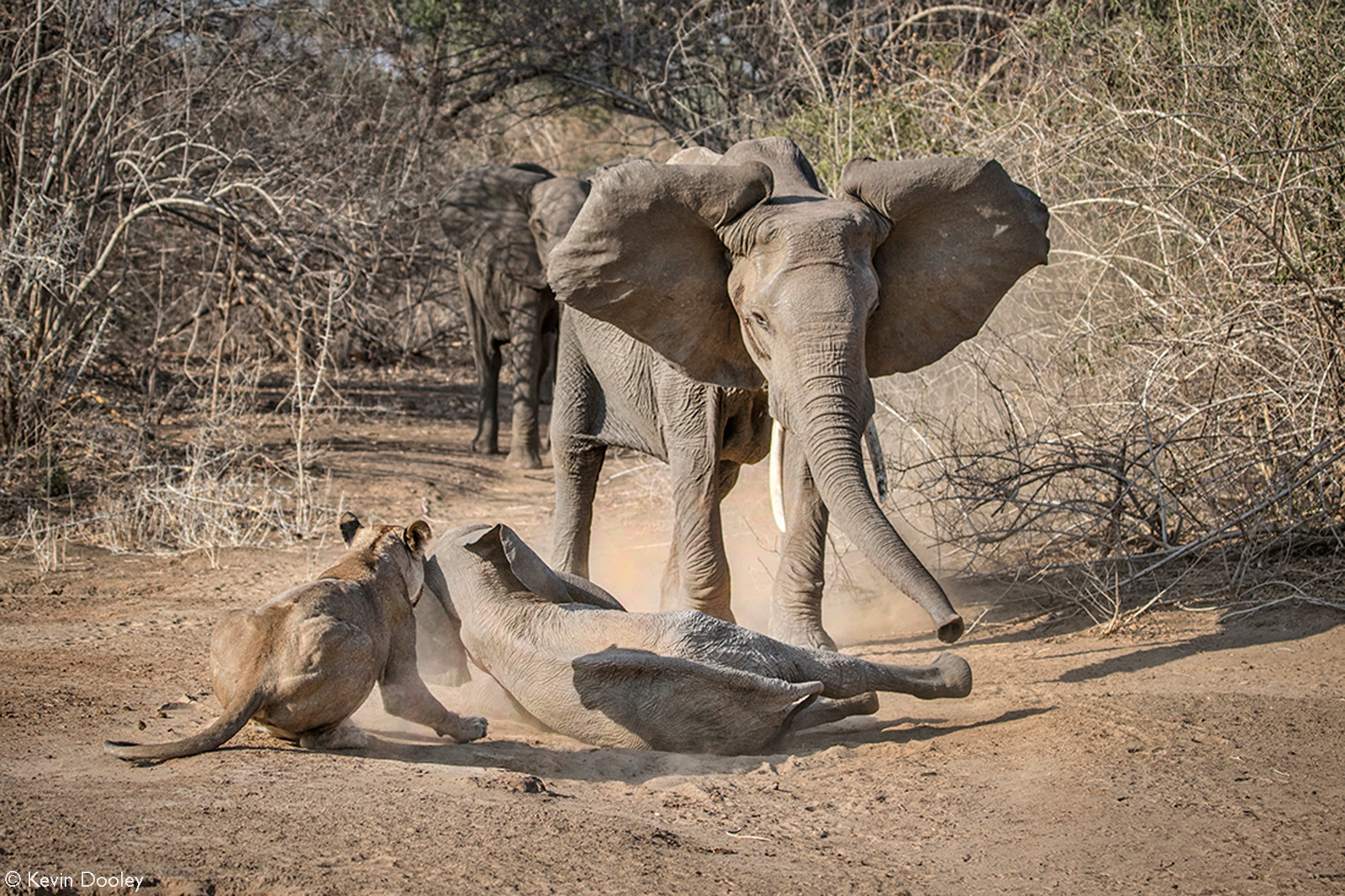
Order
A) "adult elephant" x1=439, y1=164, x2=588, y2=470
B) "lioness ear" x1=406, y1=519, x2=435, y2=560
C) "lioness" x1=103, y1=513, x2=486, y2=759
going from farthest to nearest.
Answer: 1. "adult elephant" x1=439, y1=164, x2=588, y2=470
2. "lioness ear" x1=406, y1=519, x2=435, y2=560
3. "lioness" x1=103, y1=513, x2=486, y2=759

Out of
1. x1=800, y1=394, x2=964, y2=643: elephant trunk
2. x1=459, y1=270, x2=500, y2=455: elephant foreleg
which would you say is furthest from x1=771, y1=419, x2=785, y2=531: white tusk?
x1=459, y1=270, x2=500, y2=455: elephant foreleg

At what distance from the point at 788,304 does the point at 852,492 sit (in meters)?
0.78

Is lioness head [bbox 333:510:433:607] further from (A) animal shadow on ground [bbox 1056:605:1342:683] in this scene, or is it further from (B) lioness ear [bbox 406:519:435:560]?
(A) animal shadow on ground [bbox 1056:605:1342:683]

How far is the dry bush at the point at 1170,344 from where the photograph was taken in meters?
6.58

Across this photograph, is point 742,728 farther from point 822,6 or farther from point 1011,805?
point 822,6

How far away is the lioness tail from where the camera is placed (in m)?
3.75

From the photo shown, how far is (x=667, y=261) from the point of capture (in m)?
5.39

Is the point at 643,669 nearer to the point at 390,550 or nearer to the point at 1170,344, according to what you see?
the point at 390,550

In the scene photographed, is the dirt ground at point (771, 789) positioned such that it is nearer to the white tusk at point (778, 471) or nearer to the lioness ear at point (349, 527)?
the lioness ear at point (349, 527)

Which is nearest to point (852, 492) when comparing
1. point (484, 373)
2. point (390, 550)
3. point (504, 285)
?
point (390, 550)

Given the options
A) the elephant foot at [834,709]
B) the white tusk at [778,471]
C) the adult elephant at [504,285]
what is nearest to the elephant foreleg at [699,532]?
the white tusk at [778,471]

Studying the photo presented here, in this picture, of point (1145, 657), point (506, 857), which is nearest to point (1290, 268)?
point (1145, 657)

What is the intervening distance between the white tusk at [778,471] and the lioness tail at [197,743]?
10.0 ft

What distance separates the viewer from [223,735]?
380 centimetres
